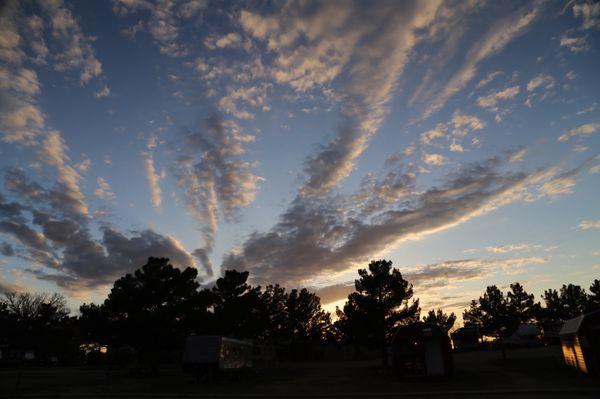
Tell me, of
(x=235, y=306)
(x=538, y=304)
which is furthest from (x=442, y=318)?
(x=235, y=306)

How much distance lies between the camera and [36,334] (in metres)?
76.4

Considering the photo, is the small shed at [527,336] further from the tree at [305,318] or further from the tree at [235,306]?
the tree at [235,306]

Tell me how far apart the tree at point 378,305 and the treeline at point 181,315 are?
0.37 ft

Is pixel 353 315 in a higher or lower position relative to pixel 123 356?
higher

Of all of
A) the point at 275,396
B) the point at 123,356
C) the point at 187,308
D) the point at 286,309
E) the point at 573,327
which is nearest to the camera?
the point at 275,396

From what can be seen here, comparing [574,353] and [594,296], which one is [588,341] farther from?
[594,296]

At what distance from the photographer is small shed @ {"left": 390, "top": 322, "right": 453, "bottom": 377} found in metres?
30.3

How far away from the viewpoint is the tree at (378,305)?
45875 mm

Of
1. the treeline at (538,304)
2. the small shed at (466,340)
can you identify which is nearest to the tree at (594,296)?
the treeline at (538,304)

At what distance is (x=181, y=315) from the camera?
4531 cm

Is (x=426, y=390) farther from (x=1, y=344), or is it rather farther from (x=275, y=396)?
(x=1, y=344)

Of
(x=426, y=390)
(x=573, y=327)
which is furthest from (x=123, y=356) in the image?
(x=573, y=327)

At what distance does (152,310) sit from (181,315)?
10.6 ft

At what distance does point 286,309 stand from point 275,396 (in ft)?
240
